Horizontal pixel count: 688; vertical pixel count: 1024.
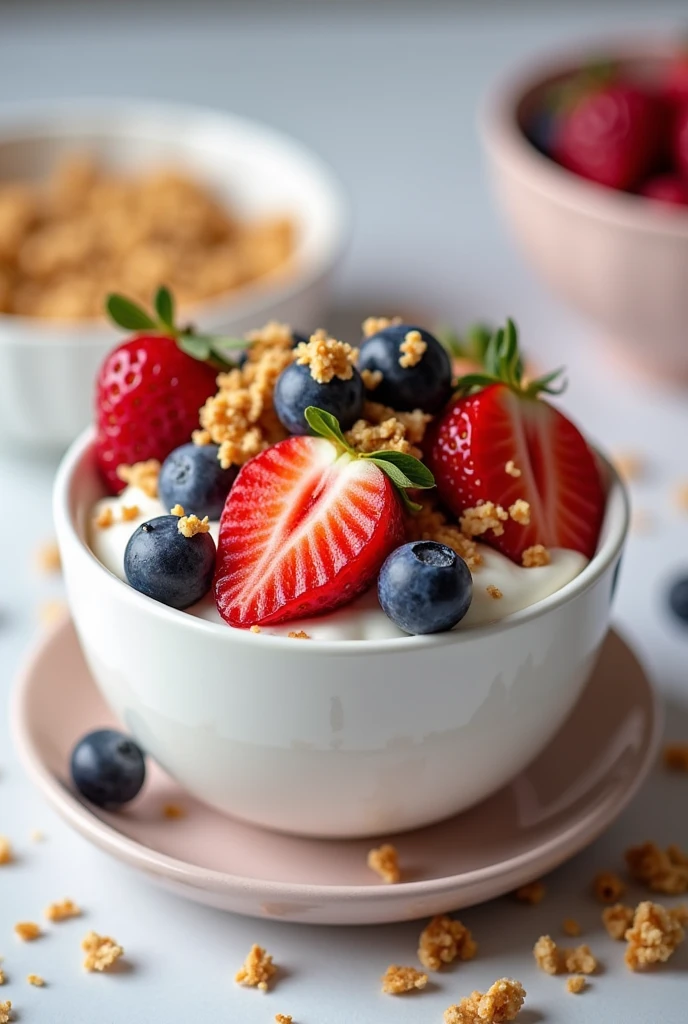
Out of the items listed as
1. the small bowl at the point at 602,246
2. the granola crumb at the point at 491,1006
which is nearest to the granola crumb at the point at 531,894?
the granola crumb at the point at 491,1006

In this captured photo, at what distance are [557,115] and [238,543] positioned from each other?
1.24 m

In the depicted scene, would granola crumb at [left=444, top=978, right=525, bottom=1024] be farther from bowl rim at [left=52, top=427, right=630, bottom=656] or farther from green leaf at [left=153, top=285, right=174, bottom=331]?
green leaf at [left=153, top=285, right=174, bottom=331]

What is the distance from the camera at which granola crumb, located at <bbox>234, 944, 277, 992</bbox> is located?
3.39 feet

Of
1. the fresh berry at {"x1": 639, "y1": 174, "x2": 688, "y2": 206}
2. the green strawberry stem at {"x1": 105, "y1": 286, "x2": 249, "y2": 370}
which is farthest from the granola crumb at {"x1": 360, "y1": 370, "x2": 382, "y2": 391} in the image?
the fresh berry at {"x1": 639, "y1": 174, "x2": 688, "y2": 206}

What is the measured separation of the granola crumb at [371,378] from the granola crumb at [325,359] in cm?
3

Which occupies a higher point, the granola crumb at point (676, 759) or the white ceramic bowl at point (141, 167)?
the white ceramic bowl at point (141, 167)

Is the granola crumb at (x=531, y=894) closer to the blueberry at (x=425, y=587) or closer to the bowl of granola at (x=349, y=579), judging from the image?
the bowl of granola at (x=349, y=579)

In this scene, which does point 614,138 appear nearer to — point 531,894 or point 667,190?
point 667,190

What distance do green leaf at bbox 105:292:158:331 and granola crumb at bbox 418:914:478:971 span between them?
0.58 meters

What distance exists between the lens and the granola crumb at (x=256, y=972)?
1.03 metres

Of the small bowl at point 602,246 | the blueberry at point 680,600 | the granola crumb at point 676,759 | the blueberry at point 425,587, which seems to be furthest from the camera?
the small bowl at point 602,246

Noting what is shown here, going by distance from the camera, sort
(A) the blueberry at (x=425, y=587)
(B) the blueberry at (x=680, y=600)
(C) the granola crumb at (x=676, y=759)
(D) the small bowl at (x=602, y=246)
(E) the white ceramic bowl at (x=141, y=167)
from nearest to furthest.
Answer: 1. (A) the blueberry at (x=425, y=587)
2. (C) the granola crumb at (x=676, y=759)
3. (B) the blueberry at (x=680, y=600)
4. (E) the white ceramic bowl at (x=141, y=167)
5. (D) the small bowl at (x=602, y=246)

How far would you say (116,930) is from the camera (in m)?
1.10

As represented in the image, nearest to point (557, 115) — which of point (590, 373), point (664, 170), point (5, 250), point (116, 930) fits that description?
point (664, 170)
